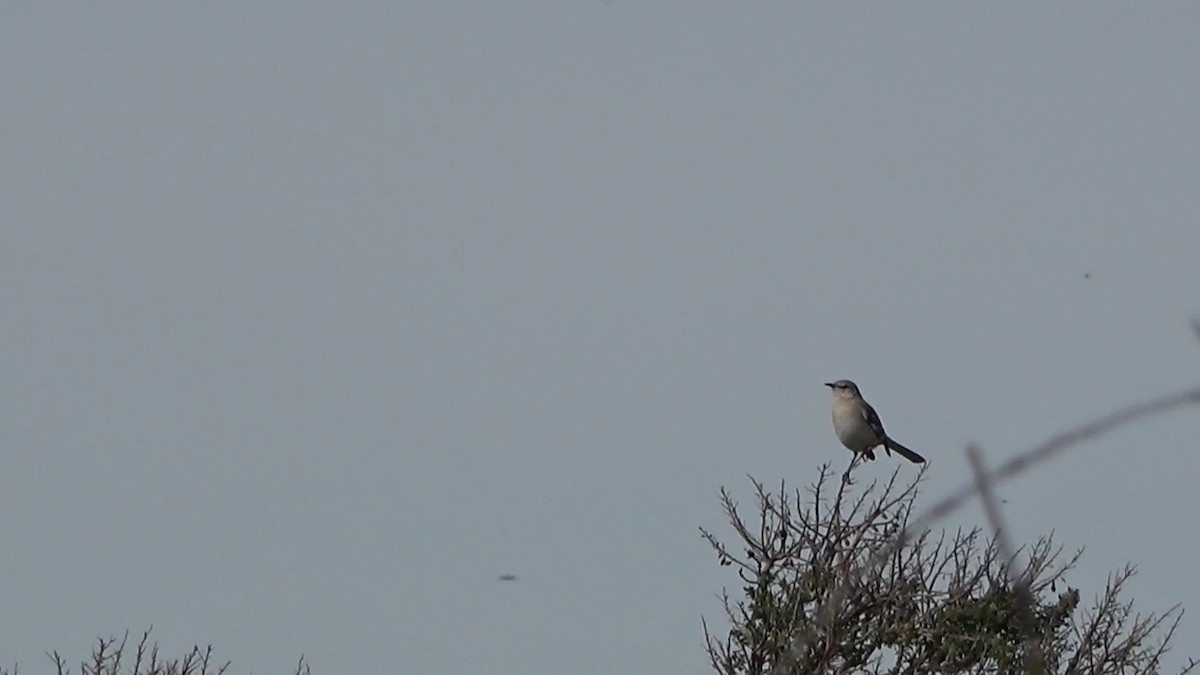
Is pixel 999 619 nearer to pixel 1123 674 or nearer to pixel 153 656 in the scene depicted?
pixel 1123 674

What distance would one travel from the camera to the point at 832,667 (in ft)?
55.0

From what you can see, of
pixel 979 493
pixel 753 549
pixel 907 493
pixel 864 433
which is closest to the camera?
pixel 979 493

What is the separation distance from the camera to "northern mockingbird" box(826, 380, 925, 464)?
17531mm

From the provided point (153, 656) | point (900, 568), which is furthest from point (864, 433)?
point (153, 656)

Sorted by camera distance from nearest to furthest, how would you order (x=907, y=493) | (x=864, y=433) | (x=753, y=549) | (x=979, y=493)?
(x=979, y=493) → (x=907, y=493) → (x=753, y=549) → (x=864, y=433)

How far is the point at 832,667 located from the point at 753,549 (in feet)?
4.09

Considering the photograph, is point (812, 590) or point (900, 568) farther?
point (900, 568)

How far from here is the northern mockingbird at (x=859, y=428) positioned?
1753 cm

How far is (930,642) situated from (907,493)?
8.63ft

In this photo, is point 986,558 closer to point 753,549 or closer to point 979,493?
point 753,549

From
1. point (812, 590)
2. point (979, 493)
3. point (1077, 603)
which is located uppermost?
point (1077, 603)

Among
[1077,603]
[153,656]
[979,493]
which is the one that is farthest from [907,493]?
[979,493]

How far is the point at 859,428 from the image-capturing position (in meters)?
17.7

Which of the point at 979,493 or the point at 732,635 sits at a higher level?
the point at 732,635
